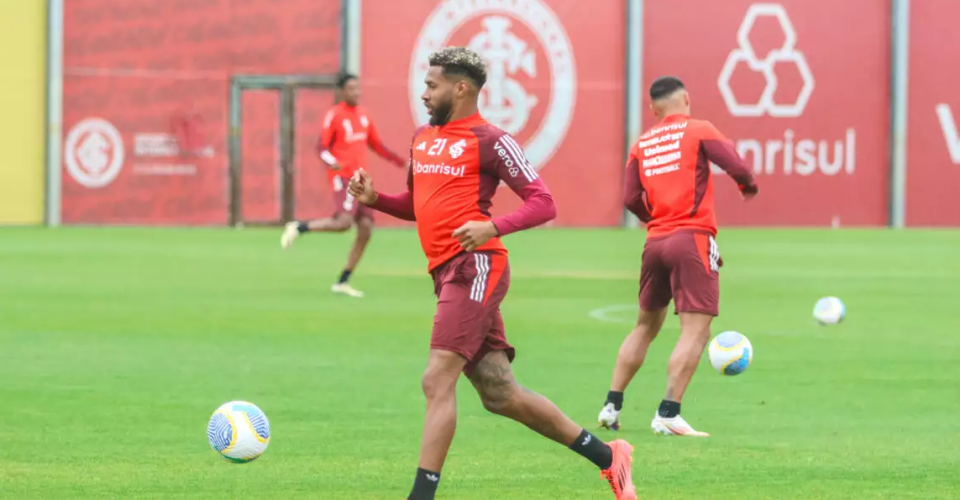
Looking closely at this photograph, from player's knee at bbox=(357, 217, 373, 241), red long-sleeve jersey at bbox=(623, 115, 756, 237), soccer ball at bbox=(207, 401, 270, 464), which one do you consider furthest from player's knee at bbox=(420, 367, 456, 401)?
player's knee at bbox=(357, 217, 373, 241)

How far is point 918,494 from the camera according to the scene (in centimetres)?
744

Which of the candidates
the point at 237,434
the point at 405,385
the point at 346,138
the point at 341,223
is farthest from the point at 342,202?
the point at 237,434

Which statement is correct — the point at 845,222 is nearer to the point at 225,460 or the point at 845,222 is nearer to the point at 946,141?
the point at 946,141

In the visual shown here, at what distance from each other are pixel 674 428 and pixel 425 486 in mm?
2795

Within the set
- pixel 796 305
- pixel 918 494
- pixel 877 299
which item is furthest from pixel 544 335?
pixel 918 494

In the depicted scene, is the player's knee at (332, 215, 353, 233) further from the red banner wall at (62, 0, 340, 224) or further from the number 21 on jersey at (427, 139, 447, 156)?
the red banner wall at (62, 0, 340, 224)

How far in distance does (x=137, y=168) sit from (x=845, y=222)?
16041 millimetres

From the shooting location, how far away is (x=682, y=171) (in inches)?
378

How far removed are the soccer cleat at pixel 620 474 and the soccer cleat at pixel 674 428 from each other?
1.95 m

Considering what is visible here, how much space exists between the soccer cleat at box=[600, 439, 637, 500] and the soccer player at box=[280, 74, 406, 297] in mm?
11268

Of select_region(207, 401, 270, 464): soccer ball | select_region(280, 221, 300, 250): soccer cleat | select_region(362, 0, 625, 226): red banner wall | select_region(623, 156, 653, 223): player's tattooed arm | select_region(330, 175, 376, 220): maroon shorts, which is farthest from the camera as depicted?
select_region(362, 0, 625, 226): red banner wall

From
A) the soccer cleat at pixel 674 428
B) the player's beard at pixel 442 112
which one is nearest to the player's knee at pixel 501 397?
the player's beard at pixel 442 112

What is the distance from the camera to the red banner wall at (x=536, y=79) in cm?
3653

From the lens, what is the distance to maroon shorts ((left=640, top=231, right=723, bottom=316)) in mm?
9492
